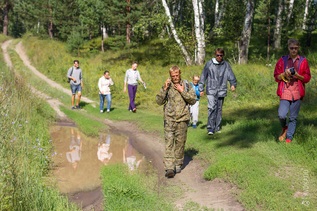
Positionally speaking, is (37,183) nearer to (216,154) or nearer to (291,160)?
(216,154)

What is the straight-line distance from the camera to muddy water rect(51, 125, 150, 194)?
21.1ft

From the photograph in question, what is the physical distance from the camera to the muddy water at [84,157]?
253 inches

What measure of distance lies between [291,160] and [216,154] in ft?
5.21

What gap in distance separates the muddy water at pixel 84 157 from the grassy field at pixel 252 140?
47cm

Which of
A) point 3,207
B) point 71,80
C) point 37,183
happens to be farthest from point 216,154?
point 71,80

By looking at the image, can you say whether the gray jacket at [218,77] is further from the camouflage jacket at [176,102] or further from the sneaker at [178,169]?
the sneaker at [178,169]

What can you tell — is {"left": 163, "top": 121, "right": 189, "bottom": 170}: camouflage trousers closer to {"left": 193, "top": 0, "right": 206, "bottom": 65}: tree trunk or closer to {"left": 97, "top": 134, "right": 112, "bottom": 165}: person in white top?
{"left": 97, "top": 134, "right": 112, "bottom": 165}: person in white top

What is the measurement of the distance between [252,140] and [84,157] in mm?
3992

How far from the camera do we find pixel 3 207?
164 inches

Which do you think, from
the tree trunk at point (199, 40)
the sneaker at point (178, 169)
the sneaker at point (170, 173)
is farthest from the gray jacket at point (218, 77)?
the tree trunk at point (199, 40)

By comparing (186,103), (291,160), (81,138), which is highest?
(186,103)

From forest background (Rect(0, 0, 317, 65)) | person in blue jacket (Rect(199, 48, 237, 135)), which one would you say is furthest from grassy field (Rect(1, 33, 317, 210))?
forest background (Rect(0, 0, 317, 65))

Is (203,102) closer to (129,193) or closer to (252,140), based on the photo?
(252,140)

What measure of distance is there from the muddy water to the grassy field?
47cm
